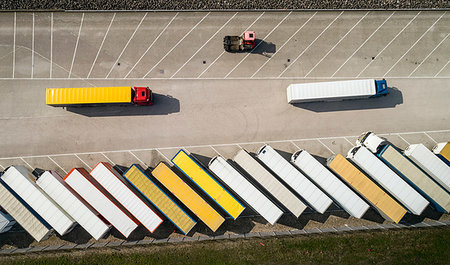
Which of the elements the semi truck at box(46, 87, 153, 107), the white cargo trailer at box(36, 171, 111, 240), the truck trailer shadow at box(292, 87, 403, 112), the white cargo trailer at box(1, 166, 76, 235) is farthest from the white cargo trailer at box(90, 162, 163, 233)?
the truck trailer shadow at box(292, 87, 403, 112)

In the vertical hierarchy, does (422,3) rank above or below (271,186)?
above

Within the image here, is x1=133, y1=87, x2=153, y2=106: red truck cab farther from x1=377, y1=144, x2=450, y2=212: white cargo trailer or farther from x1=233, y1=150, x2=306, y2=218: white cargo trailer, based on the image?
x1=377, y1=144, x2=450, y2=212: white cargo trailer

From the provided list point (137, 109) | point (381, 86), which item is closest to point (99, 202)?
point (137, 109)

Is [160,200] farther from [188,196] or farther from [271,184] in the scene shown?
[271,184]

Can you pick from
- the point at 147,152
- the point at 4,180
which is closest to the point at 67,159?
the point at 4,180

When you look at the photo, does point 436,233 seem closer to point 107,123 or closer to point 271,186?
point 271,186
